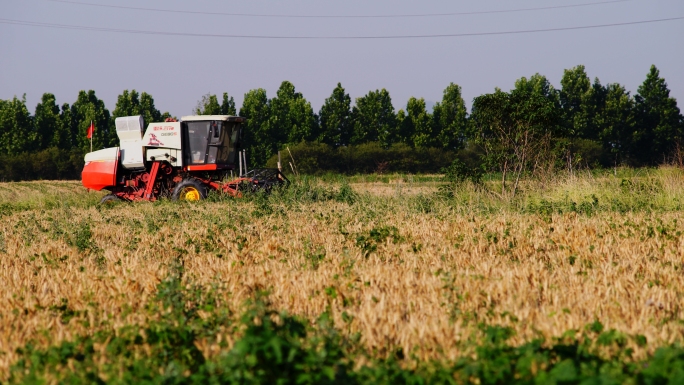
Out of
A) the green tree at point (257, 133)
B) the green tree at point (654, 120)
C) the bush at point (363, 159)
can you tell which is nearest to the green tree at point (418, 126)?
the bush at point (363, 159)

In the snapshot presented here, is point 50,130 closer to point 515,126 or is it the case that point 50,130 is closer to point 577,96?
point 577,96

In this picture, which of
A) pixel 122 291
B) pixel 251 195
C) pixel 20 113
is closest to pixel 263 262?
pixel 122 291

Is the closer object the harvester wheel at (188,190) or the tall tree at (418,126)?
the harvester wheel at (188,190)

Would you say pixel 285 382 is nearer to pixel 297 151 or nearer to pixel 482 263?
pixel 482 263

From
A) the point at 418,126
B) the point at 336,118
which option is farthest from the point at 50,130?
the point at 418,126

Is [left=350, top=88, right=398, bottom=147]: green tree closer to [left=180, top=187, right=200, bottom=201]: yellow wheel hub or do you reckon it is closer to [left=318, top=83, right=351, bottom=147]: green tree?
[left=318, top=83, right=351, bottom=147]: green tree

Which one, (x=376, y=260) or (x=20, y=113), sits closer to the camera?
(x=376, y=260)

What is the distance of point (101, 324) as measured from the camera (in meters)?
5.36

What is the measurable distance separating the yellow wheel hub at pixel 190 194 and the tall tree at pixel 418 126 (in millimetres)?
36618

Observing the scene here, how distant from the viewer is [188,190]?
19719mm

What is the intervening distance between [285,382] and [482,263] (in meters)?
3.92

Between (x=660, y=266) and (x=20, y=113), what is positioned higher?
(x=20, y=113)

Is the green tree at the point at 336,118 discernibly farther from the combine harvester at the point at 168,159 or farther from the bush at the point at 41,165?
the combine harvester at the point at 168,159

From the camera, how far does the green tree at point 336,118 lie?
57656 mm
